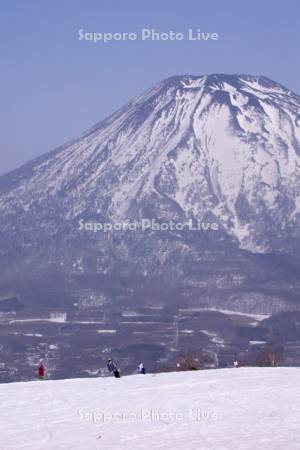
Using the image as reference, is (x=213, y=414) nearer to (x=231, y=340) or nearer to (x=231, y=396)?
(x=231, y=396)

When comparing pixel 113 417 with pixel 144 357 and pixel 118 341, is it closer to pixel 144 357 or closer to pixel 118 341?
pixel 144 357

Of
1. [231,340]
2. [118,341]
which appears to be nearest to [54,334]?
[118,341]

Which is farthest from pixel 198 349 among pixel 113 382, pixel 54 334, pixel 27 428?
pixel 27 428

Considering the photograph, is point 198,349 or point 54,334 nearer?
point 198,349

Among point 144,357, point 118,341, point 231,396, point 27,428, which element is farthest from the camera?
point 118,341

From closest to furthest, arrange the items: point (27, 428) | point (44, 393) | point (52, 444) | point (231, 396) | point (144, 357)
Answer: point (52, 444) < point (27, 428) < point (231, 396) < point (44, 393) < point (144, 357)

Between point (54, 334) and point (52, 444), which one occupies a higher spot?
point (54, 334)
